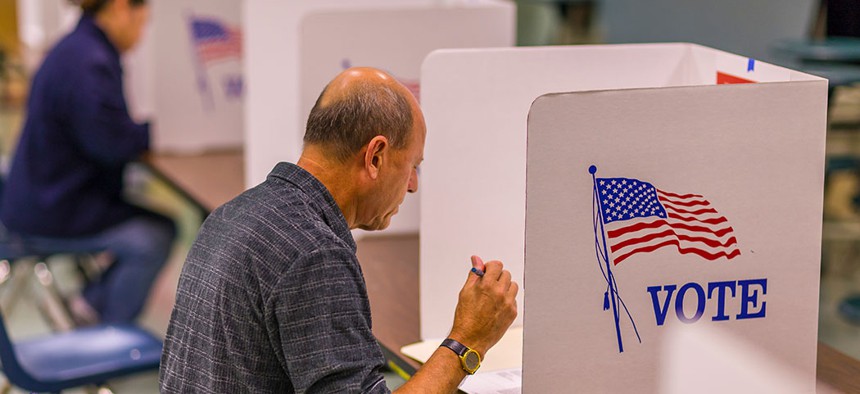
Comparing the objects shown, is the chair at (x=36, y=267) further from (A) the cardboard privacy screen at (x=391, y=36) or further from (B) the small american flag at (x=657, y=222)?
(B) the small american flag at (x=657, y=222)

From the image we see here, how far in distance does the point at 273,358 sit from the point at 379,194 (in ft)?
0.93

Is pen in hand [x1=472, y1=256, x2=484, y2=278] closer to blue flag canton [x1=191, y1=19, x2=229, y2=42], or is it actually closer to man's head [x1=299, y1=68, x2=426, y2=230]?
man's head [x1=299, y1=68, x2=426, y2=230]

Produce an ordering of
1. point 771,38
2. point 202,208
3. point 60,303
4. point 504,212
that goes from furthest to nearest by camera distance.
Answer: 1. point 771,38
2. point 60,303
3. point 202,208
4. point 504,212

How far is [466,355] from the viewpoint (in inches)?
67.8

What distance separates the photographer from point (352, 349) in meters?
1.57

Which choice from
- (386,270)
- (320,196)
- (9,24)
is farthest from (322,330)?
(9,24)

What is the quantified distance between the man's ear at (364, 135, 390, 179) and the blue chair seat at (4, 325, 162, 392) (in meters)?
1.39

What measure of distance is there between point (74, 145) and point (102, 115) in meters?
0.14

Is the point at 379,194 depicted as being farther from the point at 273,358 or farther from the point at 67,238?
the point at 67,238

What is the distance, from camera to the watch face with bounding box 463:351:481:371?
1.72 m

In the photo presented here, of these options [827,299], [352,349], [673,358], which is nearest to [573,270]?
[673,358]

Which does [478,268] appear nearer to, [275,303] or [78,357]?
[275,303]

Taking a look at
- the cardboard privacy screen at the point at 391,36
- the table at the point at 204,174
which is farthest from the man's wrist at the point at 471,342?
the table at the point at 204,174

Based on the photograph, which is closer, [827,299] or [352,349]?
[352,349]
